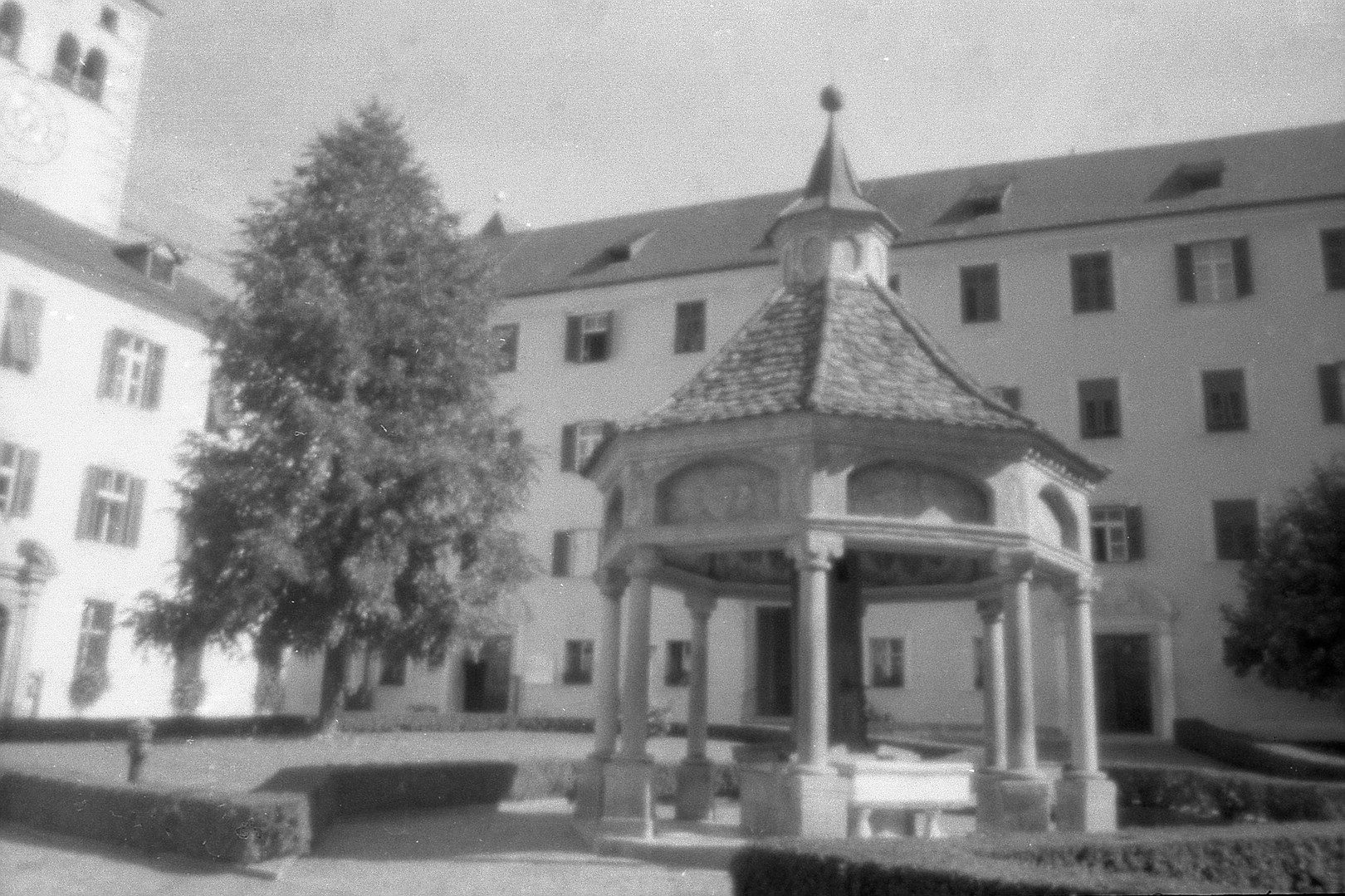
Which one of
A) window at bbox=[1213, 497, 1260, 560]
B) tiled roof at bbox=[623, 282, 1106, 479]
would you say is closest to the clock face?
tiled roof at bbox=[623, 282, 1106, 479]

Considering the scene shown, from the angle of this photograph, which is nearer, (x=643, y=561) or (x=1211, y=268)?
(x=643, y=561)

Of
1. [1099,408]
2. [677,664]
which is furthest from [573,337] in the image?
[1099,408]

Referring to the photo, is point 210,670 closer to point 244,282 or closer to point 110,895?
point 244,282

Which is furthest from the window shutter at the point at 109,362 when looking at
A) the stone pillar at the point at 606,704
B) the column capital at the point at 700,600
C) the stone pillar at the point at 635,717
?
the stone pillar at the point at 635,717

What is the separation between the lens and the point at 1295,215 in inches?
1260

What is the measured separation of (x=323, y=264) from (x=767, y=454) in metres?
15.9

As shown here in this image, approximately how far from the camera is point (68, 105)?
42.5 metres

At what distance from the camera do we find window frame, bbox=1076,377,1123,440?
108 ft

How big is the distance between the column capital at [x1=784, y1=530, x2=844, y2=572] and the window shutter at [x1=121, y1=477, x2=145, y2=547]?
2720 cm

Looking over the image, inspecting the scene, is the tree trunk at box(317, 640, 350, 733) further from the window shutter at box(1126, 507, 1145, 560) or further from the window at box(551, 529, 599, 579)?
the window shutter at box(1126, 507, 1145, 560)

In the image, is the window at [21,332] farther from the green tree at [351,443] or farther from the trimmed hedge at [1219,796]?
the trimmed hedge at [1219,796]

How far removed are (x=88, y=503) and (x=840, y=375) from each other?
26158 millimetres

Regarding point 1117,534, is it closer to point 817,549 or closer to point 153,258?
point 817,549

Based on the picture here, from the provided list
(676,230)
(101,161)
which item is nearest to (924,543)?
(676,230)
